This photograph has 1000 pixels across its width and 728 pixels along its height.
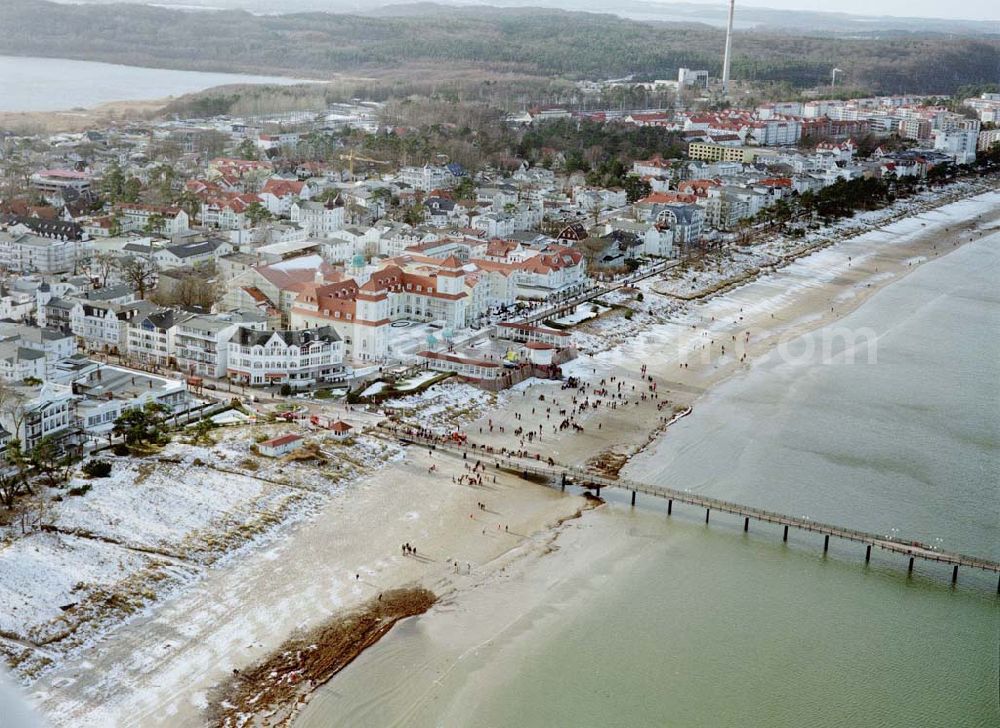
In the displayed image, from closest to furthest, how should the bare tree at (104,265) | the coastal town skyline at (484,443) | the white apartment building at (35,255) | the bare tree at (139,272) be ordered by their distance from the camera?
the coastal town skyline at (484,443), the bare tree at (139,272), the bare tree at (104,265), the white apartment building at (35,255)

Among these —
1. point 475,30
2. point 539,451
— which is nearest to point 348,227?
point 539,451

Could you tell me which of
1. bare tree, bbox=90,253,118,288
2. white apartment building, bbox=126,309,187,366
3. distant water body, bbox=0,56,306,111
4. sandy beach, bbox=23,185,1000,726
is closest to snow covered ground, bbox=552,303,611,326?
sandy beach, bbox=23,185,1000,726

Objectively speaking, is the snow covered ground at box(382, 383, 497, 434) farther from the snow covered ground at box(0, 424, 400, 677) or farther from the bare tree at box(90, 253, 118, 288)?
the bare tree at box(90, 253, 118, 288)

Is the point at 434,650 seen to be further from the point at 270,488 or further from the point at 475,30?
the point at 475,30

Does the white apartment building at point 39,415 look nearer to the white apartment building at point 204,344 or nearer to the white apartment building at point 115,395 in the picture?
the white apartment building at point 115,395

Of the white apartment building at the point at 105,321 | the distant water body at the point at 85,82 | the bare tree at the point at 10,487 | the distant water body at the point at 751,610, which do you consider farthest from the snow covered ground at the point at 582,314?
the distant water body at the point at 85,82
